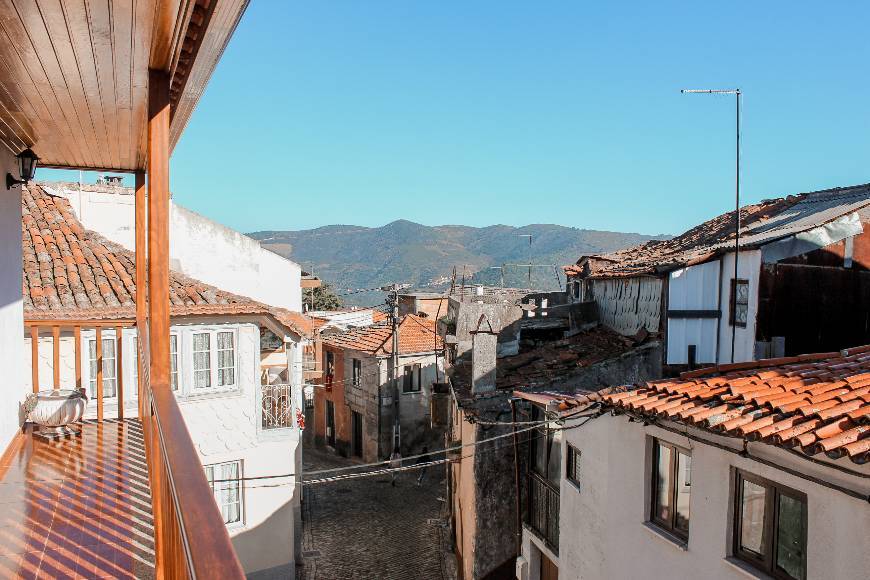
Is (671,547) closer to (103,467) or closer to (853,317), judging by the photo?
(103,467)

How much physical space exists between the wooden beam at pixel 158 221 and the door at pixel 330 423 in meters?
25.8

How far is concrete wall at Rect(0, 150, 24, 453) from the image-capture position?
254 inches

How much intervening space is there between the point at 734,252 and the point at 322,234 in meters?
141

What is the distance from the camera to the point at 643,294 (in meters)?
15.4

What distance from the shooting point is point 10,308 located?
693 centimetres

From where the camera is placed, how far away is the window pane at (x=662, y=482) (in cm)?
832

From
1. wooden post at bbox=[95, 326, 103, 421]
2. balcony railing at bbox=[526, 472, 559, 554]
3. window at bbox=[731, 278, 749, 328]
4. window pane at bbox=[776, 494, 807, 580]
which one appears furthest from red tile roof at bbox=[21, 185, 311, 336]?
window pane at bbox=[776, 494, 807, 580]

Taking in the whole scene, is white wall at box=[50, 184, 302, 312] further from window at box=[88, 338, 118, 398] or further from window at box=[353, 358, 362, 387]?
window at box=[353, 358, 362, 387]

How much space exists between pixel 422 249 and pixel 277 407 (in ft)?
367

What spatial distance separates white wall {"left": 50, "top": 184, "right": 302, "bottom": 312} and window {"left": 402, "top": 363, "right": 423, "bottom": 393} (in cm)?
798

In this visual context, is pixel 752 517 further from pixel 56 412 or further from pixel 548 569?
pixel 56 412

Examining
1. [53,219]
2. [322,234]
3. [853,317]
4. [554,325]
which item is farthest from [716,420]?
[322,234]

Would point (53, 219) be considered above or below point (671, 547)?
above

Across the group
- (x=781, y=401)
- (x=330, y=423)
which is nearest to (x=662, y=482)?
(x=781, y=401)
